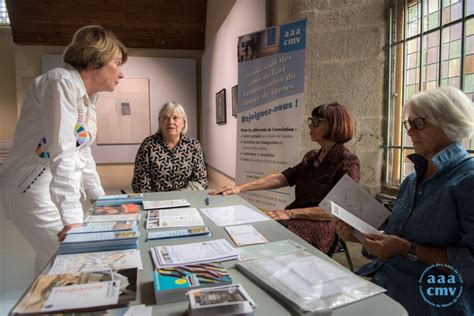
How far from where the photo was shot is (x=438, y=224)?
122 cm

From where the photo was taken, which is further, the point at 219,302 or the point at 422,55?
the point at 422,55

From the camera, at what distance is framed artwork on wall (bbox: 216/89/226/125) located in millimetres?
5562

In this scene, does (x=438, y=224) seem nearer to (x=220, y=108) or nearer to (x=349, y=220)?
(x=349, y=220)

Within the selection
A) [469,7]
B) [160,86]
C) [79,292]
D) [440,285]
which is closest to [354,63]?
[469,7]

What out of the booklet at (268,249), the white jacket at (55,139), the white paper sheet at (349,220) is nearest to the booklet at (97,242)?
the white jacket at (55,139)

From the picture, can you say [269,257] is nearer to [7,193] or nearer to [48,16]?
[7,193]

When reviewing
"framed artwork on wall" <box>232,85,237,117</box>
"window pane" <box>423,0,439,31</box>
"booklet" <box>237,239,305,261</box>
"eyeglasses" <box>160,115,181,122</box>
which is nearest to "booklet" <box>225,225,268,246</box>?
"booklet" <box>237,239,305,261</box>

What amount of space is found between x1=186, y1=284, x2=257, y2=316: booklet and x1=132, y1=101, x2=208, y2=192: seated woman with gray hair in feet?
6.36

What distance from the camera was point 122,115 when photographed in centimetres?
759

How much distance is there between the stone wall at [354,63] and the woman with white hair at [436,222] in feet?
5.13

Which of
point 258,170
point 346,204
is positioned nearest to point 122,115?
point 258,170

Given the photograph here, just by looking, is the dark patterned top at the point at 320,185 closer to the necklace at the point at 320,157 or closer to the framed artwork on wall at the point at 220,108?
the necklace at the point at 320,157

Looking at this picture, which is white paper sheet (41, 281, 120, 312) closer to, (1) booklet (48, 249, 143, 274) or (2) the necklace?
(1) booklet (48, 249, 143, 274)

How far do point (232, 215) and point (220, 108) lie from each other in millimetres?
4360
